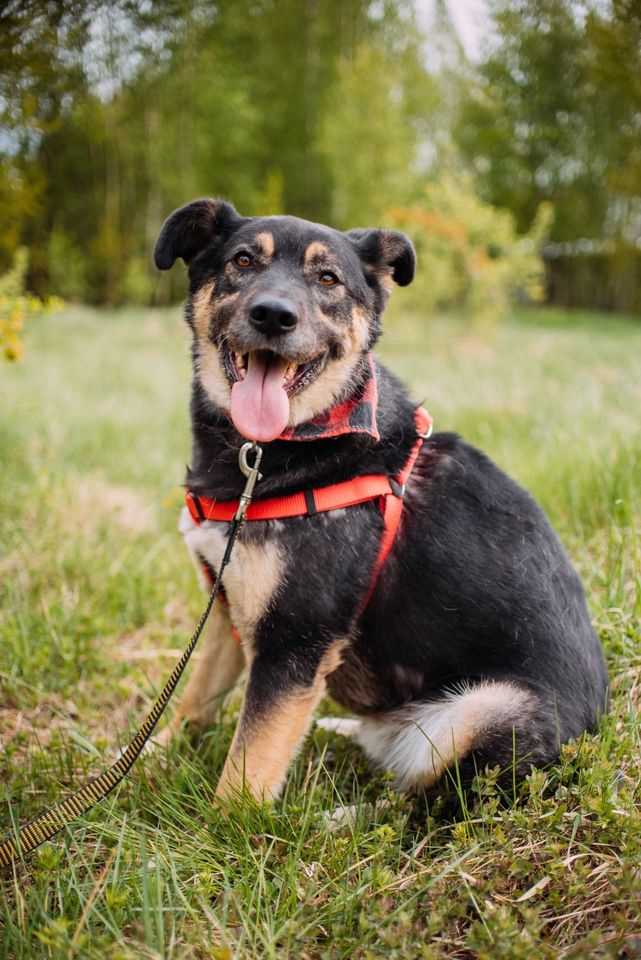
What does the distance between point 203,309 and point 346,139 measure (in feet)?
50.8

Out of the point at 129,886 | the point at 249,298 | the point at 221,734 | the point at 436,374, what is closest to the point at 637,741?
the point at 221,734

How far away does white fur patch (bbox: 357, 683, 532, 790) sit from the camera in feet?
7.52

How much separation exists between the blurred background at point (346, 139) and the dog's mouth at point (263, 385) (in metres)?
2.00

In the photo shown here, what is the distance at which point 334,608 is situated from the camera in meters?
2.36

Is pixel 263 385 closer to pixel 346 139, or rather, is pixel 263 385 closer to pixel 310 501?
pixel 310 501

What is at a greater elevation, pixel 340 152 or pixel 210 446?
pixel 340 152

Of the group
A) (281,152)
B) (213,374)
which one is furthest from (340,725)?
(281,152)

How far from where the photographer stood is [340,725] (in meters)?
3.00

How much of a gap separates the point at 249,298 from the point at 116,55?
380 cm

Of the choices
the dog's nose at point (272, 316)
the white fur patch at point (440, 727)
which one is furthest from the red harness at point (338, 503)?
the dog's nose at point (272, 316)

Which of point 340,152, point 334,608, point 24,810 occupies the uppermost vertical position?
point 340,152

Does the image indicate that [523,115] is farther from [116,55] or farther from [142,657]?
[142,657]

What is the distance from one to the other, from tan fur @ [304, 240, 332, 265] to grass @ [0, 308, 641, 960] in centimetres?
192

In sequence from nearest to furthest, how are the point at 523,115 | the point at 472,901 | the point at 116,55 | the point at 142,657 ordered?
the point at 472,901, the point at 142,657, the point at 116,55, the point at 523,115
